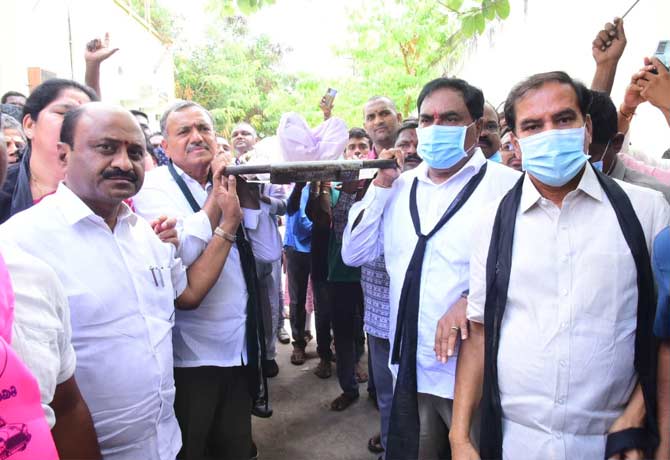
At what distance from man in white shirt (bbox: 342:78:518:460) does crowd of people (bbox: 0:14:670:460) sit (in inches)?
0.4

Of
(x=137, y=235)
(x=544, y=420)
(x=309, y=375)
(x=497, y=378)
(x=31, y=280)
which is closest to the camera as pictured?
(x=31, y=280)

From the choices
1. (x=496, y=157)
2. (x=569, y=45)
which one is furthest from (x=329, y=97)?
(x=569, y=45)

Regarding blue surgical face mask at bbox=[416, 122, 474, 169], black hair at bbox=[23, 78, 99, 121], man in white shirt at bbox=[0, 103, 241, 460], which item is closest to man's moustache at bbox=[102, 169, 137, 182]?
man in white shirt at bbox=[0, 103, 241, 460]

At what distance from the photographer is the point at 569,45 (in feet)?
18.8

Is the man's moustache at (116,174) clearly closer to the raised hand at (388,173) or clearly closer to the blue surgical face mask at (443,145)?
the raised hand at (388,173)

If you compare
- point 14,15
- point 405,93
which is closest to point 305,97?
point 405,93

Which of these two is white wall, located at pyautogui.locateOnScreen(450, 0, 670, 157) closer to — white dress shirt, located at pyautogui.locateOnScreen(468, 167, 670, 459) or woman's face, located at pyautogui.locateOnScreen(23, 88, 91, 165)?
white dress shirt, located at pyautogui.locateOnScreen(468, 167, 670, 459)

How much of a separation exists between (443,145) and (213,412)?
1.90 m

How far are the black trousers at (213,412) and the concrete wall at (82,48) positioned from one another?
3.95 metres

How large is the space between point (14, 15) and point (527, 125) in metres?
9.46

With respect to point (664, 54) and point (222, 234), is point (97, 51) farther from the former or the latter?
point (664, 54)

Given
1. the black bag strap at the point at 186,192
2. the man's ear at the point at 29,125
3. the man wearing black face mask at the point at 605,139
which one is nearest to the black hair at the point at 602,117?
the man wearing black face mask at the point at 605,139

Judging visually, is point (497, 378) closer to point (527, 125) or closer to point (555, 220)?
point (555, 220)

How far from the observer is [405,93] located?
990cm
